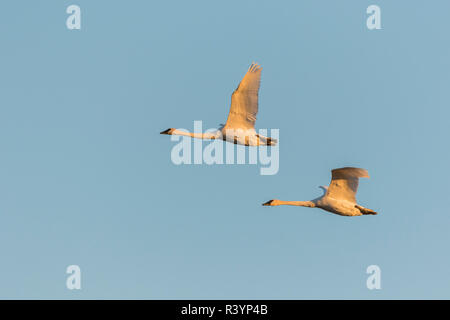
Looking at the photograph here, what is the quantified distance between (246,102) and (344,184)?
16.1 feet

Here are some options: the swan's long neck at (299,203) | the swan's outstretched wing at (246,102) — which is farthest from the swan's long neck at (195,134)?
the swan's long neck at (299,203)

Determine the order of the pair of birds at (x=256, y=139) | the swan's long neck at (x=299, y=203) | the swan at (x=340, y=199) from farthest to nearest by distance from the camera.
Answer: the swan's long neck at (x=299, y=203) → the pair of birds at (x=256, y=139) → the swan at (x=340, y=199)

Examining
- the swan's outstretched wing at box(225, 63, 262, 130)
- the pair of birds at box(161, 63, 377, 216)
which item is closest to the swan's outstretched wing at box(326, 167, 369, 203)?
the pair of birds at box(161, 63, 377, 216)

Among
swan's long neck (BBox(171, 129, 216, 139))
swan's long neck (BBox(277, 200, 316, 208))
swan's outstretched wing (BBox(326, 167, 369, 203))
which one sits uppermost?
swan's long neck (BBox(171, 129, 216, 139))

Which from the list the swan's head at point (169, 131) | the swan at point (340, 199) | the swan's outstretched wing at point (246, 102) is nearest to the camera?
the swan at point (340, 199)

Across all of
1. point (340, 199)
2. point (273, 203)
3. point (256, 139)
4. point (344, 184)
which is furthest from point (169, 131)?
point (344, 184)

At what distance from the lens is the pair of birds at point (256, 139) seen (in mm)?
37938

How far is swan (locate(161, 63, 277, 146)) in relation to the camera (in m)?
38.5

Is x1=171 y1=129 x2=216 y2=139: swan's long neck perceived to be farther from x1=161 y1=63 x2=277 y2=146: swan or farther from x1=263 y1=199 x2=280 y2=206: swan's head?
x1=263 y1=199 x2=280 y2=206: swan's head

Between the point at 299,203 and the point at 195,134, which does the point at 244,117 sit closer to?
the point at 195,134

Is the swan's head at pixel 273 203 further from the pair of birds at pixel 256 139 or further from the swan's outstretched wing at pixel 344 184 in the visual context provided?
the swan's outstretched wing at pixel 344 184
